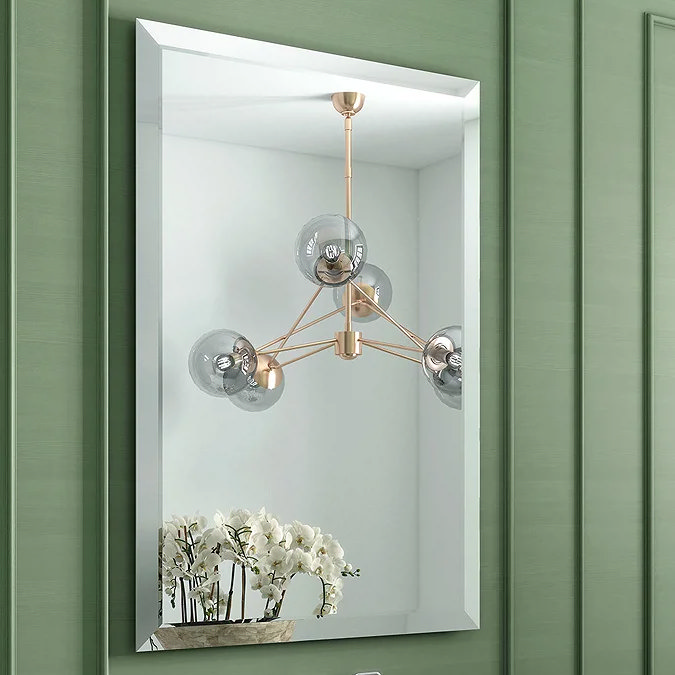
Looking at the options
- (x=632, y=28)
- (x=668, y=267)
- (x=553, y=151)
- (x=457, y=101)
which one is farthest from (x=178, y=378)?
(x=632, y=28)

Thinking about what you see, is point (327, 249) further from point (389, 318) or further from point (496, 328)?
point (496, 328)

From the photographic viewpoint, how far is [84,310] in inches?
60.6

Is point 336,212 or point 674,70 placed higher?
point 674,70

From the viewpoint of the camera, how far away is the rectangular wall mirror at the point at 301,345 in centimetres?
156

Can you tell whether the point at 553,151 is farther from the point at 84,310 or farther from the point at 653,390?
the point at 84,310

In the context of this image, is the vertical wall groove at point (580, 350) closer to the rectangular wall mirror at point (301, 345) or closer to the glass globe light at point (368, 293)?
the rectangular wall mirror at point (301, 345)

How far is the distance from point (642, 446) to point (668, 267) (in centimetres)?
39

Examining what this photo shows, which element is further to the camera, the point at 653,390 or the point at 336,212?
the point at 653,390

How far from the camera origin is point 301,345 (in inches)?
65.3

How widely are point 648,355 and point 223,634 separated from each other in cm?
103

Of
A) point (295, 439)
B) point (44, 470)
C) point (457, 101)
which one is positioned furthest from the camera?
point (457, 101)

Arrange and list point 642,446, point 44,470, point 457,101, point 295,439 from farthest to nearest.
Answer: point 642,446
point 457,101
point 295,439
point 44,470
